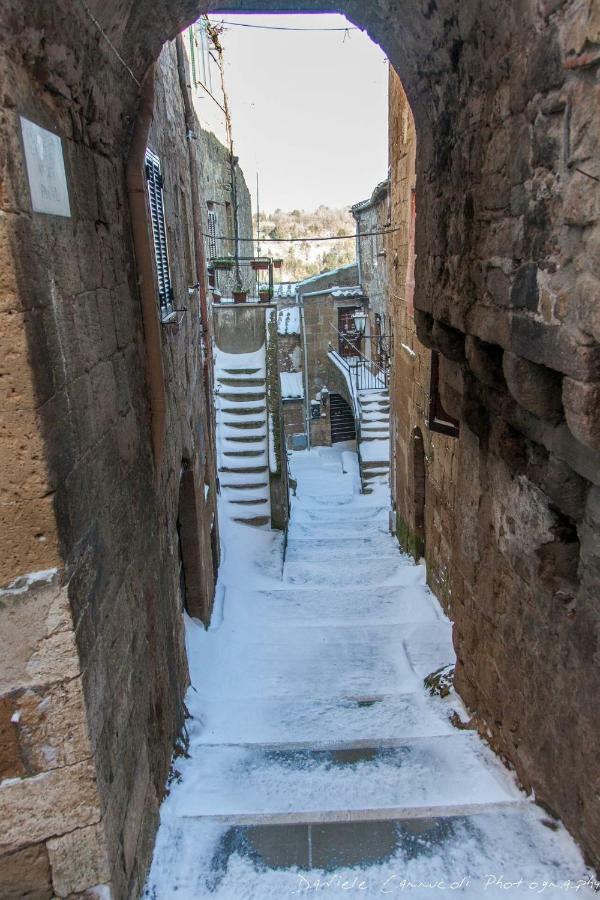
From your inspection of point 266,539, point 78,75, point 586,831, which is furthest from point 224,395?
point 586,831

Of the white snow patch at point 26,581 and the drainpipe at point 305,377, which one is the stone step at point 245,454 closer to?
the white snow patch at point 26,581

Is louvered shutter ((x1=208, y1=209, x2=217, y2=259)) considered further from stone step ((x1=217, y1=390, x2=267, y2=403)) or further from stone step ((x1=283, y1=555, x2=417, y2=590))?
stone step ((x1=283, y1=555, x2=417, y2=590))

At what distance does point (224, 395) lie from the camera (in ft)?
35.5

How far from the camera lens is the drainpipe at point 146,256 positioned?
3.47 m

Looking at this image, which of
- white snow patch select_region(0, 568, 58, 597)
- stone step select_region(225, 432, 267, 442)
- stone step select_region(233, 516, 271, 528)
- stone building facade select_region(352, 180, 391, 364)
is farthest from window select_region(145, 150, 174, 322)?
stone building facade select_region(352, 180, 391, 364)

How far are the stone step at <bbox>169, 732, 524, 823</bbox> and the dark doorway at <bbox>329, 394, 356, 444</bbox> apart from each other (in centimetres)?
1773

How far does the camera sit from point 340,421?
21578 mm

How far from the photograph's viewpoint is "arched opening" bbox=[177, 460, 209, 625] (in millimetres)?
5898

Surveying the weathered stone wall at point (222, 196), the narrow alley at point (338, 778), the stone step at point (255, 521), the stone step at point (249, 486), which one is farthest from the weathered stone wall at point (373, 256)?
the narrow alley at point (338, 778)

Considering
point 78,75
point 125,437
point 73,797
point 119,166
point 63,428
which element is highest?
point 78,75

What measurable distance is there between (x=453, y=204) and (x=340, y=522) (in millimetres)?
8415

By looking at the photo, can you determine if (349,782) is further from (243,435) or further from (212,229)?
(212,229)

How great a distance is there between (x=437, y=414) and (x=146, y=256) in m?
2.41

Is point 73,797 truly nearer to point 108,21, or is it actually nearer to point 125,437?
point 125,437
